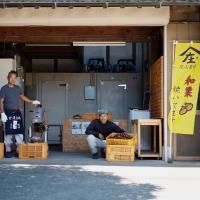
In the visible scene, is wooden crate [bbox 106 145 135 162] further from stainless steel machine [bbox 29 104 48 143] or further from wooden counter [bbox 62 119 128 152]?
wooden counter [bbox 62 119 128 152]

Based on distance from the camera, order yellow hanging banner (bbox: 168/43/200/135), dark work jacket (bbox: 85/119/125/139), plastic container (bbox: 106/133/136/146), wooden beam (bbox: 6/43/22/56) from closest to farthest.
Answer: plastic container (bbox: 106/133/136/146) < yellow hanging banner (bbox: 168/43/200/135) < dark work jacket (bbox: 85/119/125/139) < wooden beam (bbox: 6/43/22/56)

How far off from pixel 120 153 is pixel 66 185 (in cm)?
248

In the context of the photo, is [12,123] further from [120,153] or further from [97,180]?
[97,180]

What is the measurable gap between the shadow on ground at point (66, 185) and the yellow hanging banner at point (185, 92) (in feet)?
7.21

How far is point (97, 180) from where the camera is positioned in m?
6.17

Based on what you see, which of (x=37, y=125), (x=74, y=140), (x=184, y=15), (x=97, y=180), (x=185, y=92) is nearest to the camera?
(x=97, y=180)

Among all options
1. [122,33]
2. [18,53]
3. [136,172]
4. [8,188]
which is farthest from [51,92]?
[8,188]

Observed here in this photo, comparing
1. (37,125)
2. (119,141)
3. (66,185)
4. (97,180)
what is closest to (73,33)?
(37,125)

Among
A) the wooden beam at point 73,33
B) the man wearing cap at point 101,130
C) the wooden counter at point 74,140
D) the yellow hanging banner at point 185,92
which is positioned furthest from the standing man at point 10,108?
the yellow hanging banner at point 185,92

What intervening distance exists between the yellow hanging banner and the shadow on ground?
2196 millimetres

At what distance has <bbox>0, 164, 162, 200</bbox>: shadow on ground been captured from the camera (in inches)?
205

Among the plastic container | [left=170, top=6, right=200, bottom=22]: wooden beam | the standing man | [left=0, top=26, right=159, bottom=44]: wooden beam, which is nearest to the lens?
the plastic container

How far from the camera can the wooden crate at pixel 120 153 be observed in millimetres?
8133

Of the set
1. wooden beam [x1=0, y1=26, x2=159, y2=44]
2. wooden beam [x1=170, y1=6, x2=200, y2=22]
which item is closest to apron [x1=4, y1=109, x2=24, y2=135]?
wooden beam [x1=0, y1=26, x2=159, y2=44]
